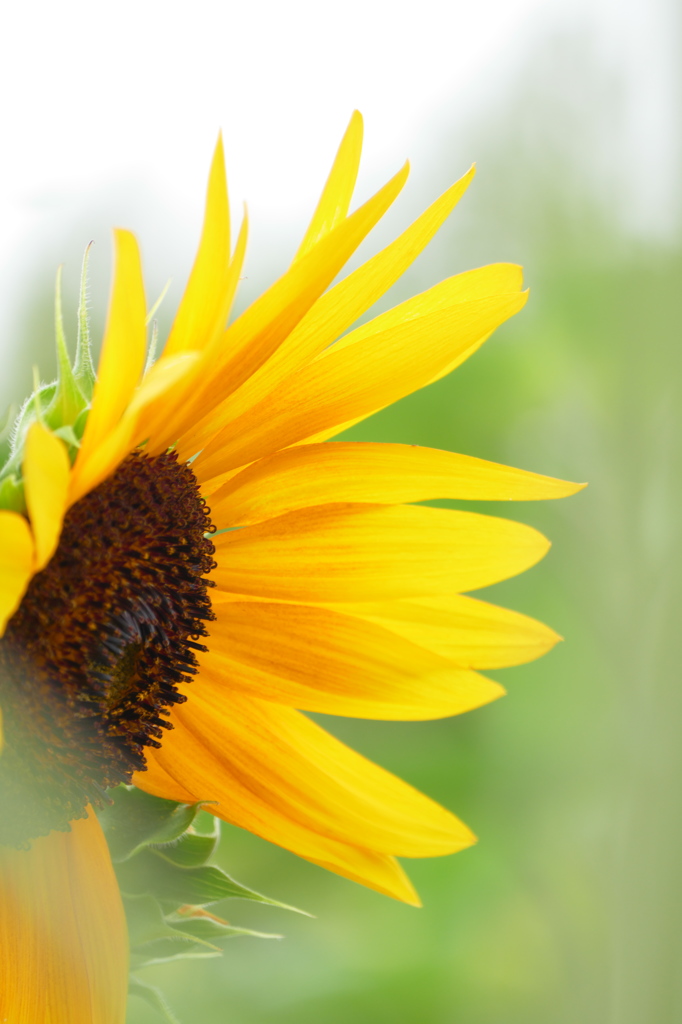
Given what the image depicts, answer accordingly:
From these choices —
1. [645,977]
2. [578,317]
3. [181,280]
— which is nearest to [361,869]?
[181,280]

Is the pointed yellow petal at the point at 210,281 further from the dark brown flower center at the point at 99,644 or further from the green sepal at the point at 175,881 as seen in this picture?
the green sepal at the point at 175,881

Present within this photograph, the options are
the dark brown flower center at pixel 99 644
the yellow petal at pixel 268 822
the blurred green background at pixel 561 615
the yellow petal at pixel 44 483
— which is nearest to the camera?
the yellow petal at pixel 44 483

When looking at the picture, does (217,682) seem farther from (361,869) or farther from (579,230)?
(579,230)

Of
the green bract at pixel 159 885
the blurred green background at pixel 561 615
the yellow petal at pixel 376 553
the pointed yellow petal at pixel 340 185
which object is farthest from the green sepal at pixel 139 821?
the blurred green background at pixel 561 615

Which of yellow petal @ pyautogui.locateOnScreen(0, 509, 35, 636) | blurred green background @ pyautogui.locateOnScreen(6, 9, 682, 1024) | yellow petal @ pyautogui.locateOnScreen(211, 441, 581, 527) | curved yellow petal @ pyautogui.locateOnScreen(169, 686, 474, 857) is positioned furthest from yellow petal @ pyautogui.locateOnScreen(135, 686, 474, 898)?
blurred green background @ pyautogui.locateOnScreen(6, 9, 682, 1024)

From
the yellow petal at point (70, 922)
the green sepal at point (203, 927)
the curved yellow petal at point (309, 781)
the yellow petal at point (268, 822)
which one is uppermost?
the curved yellow petal at point (309, 781)
